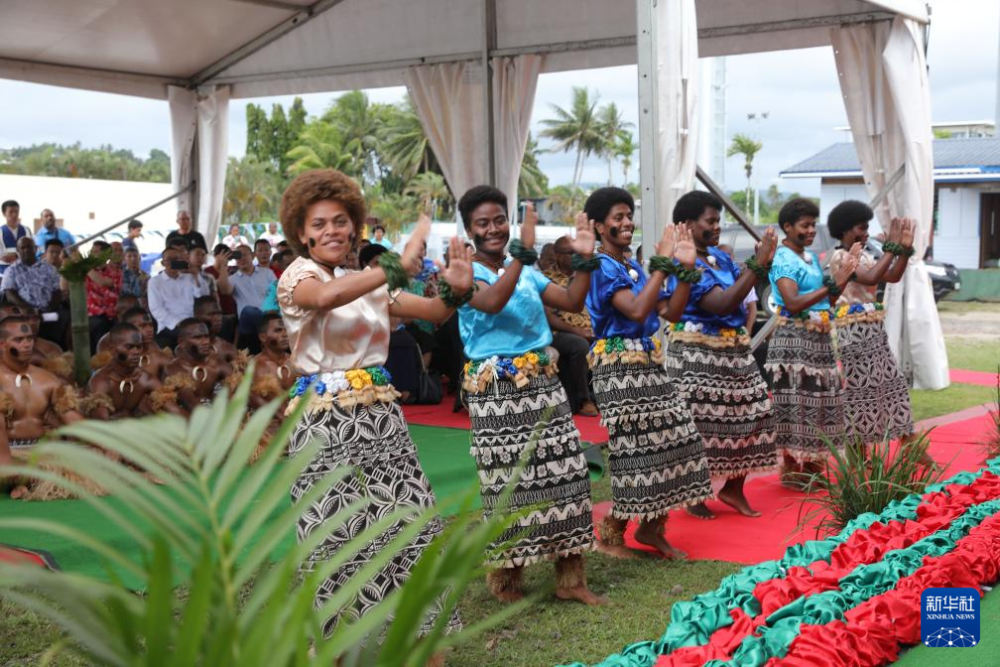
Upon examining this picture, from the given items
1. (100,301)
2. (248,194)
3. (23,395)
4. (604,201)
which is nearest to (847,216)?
(604,201)

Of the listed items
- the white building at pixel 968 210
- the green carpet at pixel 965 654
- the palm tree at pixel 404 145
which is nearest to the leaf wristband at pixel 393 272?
→ the green carpet at pixel 965 654

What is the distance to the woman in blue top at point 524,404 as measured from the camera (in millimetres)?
4234

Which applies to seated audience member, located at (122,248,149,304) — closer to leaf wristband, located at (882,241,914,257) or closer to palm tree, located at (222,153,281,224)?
leaf wristband, located at (882,241,914,257)

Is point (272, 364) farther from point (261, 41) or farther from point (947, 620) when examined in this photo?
point (947, 620)

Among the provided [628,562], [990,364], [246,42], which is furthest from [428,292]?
[990,364]

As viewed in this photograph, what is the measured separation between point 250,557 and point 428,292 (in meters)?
9.42

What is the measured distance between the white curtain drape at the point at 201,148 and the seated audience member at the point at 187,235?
336mm

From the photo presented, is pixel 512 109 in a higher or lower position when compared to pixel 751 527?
higher

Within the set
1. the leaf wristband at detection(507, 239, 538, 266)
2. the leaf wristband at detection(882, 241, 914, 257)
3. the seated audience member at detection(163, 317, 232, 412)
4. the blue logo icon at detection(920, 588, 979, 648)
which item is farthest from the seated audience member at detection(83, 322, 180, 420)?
the blue logo icon at detection(920, 588, 979, 648)

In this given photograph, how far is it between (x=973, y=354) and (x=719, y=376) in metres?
9.00

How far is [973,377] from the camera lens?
1108cm

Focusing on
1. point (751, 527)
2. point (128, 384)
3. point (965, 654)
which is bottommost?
point (751, 527)

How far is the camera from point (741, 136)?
66250 millimetres

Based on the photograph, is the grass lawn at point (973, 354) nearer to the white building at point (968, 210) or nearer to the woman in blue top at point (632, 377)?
the woman in blue top at point (632, 377)
